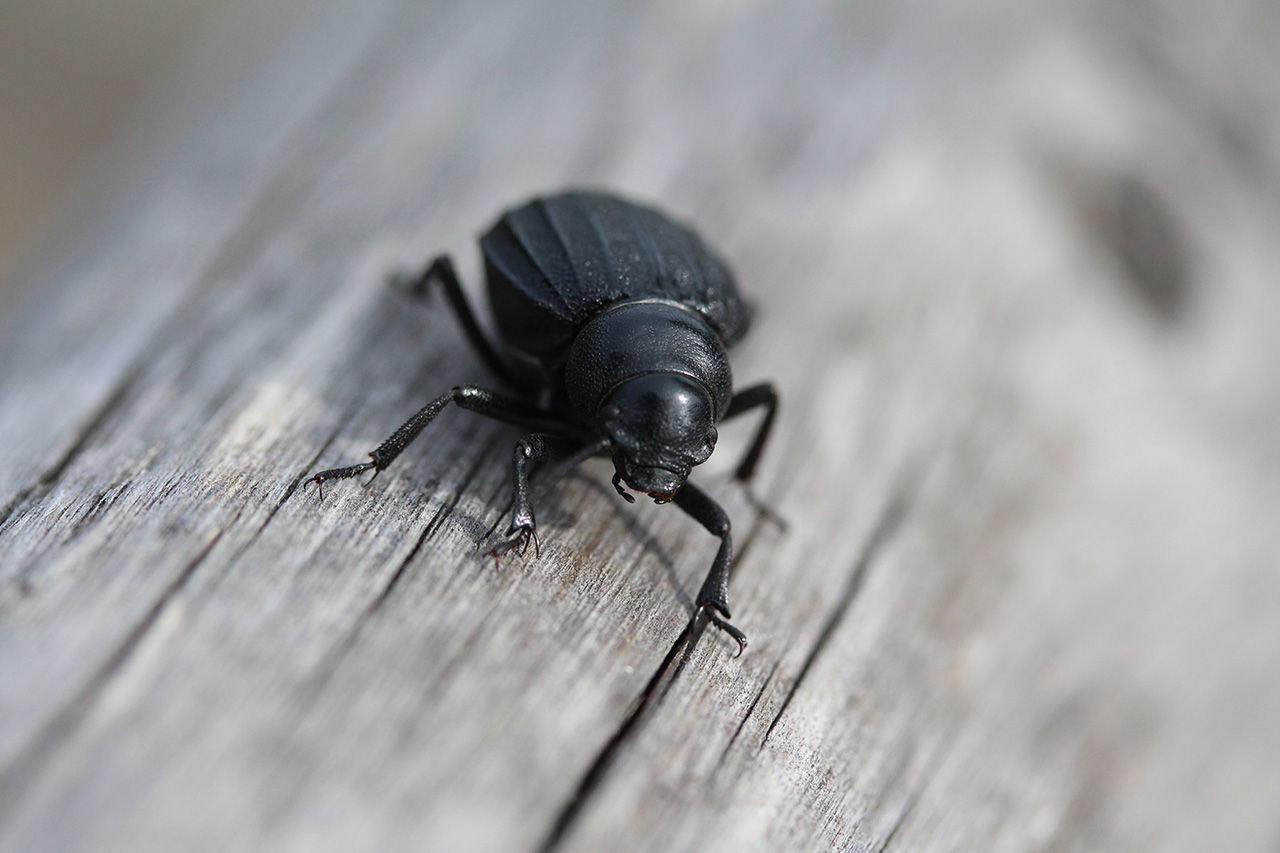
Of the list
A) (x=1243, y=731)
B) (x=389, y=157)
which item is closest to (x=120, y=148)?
(x=389, y=157)

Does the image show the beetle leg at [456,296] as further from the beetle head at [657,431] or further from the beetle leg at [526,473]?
the beetle head at [657,431]

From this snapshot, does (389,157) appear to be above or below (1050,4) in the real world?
below

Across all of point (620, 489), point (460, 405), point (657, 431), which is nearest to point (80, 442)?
point (460, 405)

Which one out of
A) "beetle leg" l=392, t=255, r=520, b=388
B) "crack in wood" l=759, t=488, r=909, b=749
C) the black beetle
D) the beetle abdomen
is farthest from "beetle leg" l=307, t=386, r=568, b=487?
"crack in wood" l=759, t=488, r=909, b=749

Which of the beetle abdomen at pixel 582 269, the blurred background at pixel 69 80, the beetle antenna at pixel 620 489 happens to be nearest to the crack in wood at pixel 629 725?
the beetle antenna at pixel 620 489

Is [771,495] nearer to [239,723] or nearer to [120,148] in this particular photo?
[239,723]

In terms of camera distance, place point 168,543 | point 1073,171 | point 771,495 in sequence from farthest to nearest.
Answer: point 1073,171, point 771,495, point 168,543
